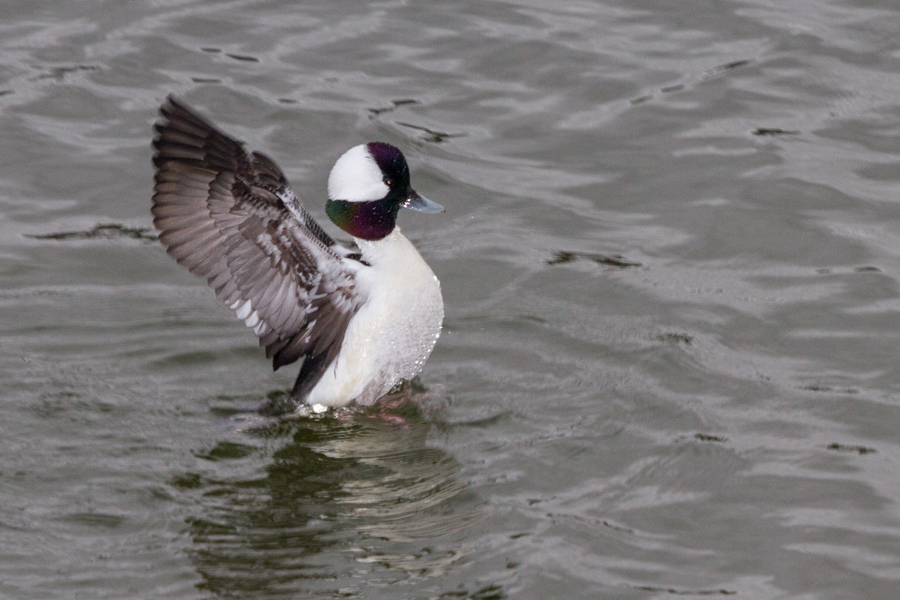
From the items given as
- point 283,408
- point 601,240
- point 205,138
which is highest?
point 205,138

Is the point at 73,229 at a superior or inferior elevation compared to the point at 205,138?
inferior

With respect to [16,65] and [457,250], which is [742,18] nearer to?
[457,250]

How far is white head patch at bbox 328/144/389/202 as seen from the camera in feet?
22.2

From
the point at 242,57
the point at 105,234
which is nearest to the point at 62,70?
the point at 242,57

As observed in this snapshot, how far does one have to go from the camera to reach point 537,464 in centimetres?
636

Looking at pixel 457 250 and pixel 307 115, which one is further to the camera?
pixel 307 115

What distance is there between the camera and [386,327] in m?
6.77

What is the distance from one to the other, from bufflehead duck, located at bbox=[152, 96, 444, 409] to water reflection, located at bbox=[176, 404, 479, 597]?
308 mm

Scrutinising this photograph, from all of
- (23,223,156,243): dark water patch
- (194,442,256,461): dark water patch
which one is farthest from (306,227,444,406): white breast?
(23,223,156,243): dark water patch

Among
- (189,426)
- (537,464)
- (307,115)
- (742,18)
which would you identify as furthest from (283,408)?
(742,18)

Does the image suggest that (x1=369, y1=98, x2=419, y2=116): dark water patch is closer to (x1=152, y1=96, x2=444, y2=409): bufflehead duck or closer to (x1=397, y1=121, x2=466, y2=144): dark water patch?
(x1=397, y1=121, x2=466, y2=144): dark water patch

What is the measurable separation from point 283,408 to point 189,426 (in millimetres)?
548

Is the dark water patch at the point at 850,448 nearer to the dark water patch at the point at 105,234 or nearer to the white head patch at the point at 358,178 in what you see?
the white head patch at the point at 358,178

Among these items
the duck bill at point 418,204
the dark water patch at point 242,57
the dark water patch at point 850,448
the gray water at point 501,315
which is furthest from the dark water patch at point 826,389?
the dark water patch at point 242,57
